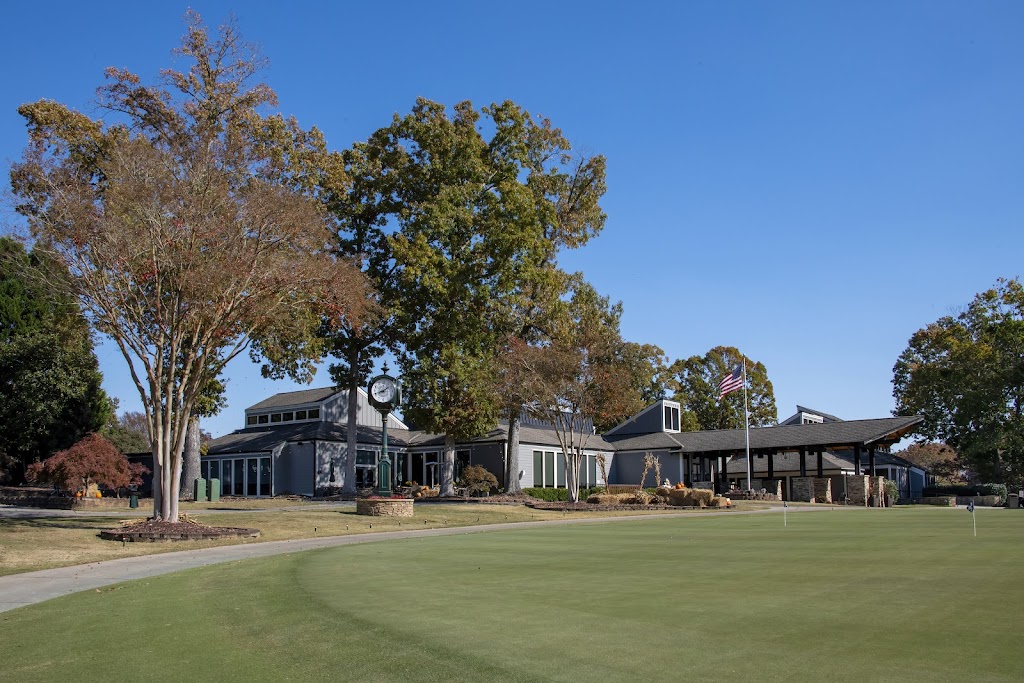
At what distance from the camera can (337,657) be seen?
7.05m

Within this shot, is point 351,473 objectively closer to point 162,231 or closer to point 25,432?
point 25,432

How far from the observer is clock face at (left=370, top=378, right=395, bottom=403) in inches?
1309

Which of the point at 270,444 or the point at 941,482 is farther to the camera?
the point at 941,482

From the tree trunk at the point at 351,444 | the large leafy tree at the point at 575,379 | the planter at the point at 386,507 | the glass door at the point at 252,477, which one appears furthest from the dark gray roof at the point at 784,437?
the planter at the point at 386,507

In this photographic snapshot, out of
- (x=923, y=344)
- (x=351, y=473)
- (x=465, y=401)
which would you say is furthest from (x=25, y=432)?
(x=923, y=344)

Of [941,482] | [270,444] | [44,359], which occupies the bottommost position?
[941,482]

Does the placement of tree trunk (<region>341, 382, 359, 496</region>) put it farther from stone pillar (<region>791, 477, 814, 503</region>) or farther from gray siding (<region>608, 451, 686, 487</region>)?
stone pillar (<region>791, 477, 814, 503</region>)

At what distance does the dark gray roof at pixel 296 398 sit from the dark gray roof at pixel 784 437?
21246 mm

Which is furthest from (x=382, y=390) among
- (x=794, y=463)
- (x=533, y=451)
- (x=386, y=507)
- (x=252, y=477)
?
(x=794, y=463)

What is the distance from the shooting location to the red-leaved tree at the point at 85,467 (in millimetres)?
31016

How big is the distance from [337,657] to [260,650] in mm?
869

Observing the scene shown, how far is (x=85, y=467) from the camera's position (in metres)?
31.0

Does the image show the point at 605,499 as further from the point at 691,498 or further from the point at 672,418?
the point at 672,418

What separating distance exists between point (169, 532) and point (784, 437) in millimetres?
42892
